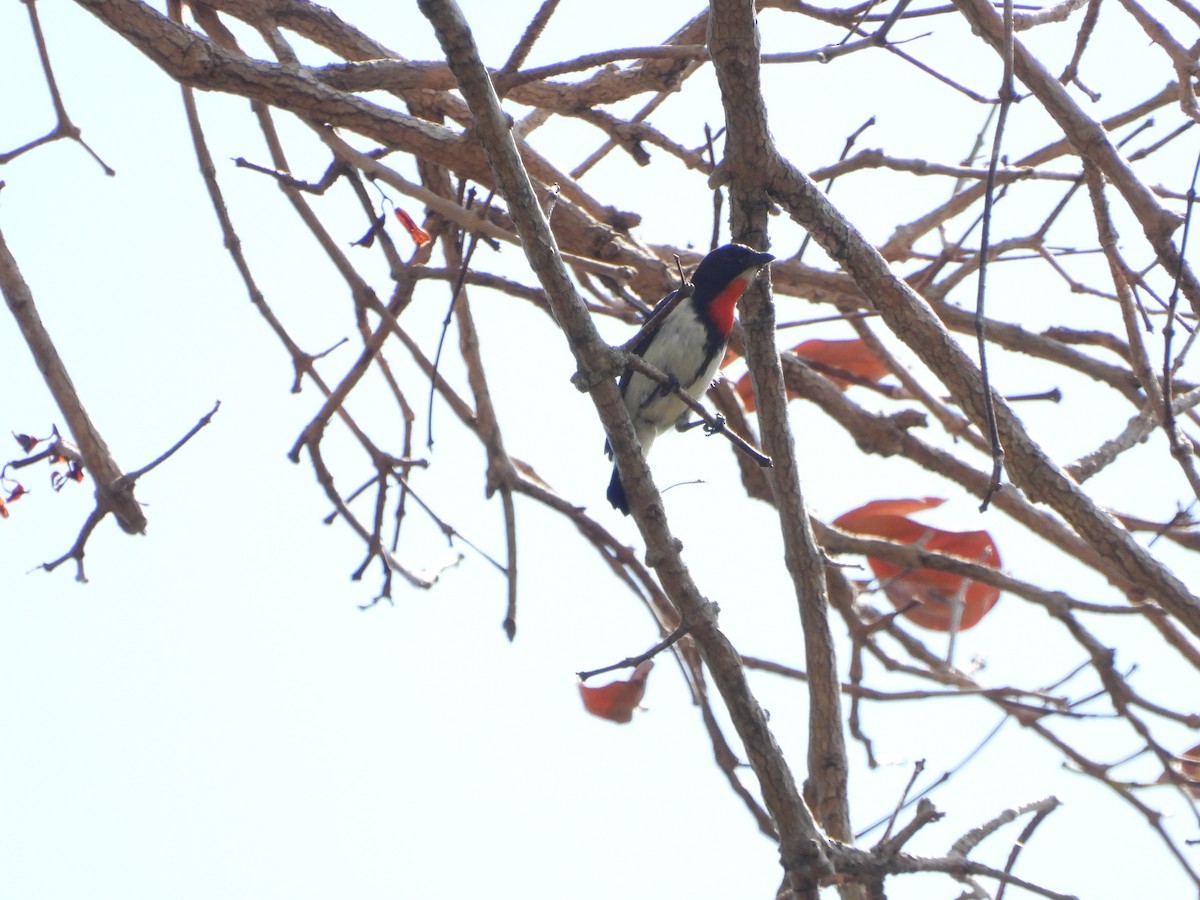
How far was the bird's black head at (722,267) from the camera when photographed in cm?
294

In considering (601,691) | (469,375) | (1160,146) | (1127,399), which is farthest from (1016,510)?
(469,375)

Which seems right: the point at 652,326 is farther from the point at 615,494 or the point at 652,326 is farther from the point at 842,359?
the point at 842,359

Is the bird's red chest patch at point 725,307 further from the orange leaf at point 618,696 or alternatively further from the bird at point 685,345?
the orange leaf at point 618,696

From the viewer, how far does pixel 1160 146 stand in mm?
3682

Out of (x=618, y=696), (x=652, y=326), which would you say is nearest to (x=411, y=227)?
(x=652, y=326)

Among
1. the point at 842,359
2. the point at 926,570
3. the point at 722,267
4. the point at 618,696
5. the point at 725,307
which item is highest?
the point at 842,359

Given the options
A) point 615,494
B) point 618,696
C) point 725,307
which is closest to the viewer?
point 618,696

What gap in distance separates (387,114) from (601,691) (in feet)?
5.66

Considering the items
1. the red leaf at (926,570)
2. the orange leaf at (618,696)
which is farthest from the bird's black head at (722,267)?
the orange leaf at (618,696)

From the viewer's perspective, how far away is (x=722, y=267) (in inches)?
139

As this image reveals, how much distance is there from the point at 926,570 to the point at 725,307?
105cm

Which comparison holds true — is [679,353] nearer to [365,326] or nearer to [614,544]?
[614,544]

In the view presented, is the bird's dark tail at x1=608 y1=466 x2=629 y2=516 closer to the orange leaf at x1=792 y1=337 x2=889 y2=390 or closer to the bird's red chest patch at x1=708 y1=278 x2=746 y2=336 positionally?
the bird's red chest patch at x1=708 y1=278 x2=746 y2=336

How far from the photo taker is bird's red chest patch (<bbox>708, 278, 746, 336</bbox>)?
409cm
